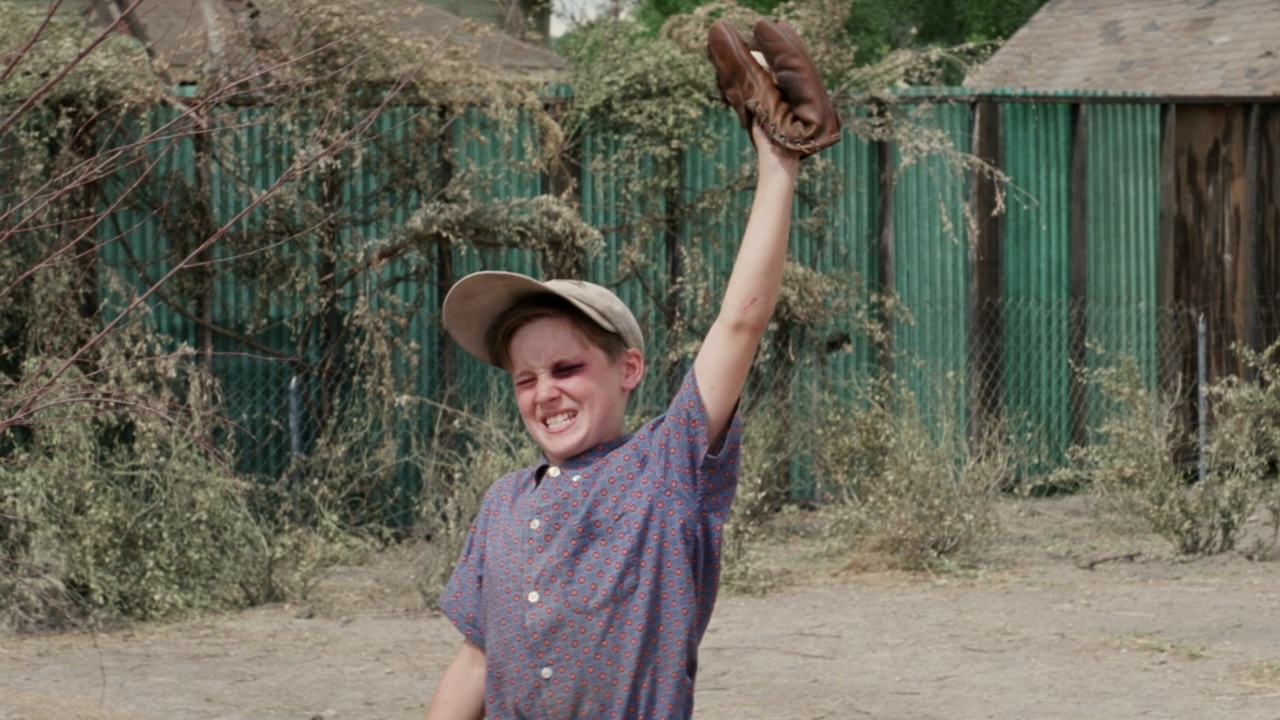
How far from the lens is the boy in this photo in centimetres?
286

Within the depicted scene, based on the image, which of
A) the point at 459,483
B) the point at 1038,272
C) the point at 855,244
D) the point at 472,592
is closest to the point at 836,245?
the point at 855,244

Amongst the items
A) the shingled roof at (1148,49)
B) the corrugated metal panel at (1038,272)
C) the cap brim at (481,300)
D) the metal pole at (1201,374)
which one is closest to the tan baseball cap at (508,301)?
the cap brim at (481,300)

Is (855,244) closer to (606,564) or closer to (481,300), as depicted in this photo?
(481,300)

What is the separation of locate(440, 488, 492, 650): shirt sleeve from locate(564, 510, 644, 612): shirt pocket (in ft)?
0.77

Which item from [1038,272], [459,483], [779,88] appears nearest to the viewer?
[779,88]

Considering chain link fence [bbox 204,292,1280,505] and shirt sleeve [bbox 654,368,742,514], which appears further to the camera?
chain link fence [bbox 204,292,1280,505]

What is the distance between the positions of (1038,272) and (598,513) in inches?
375

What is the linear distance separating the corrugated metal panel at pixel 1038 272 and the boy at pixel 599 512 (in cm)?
902

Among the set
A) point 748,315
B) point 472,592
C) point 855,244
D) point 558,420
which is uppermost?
point 748,315

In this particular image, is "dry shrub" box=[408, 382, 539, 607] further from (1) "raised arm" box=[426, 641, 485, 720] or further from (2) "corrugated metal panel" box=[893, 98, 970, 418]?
(1) "raised arm" box=[426, 641, 485, 720]

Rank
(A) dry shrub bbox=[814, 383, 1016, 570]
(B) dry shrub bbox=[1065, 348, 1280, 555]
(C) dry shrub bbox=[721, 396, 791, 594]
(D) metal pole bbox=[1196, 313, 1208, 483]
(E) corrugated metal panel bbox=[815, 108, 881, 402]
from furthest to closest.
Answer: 1. (D) metal pole bbox=[1196, 313, 1208, 483]
2. (E) corrugated metal panel bbox=[815, 108, 881, 402]
3. (B) dry shrub bbox=[1065, 348, 1280, 555]
4. (A) dry shrub bbox=[814, 383, 1016, 570]
5. (C) dry shrub bbox=[721, 396, 791, 594]

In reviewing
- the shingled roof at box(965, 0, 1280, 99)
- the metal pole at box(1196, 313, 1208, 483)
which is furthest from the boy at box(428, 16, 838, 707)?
the shingled roof at box(965, 0, 1280, 99)

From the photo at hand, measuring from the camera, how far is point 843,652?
7398 millimetres

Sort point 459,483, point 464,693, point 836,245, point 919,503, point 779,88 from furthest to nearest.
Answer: point 836,245
point 919,503
point 459,483
point 464,693
point 779,88
